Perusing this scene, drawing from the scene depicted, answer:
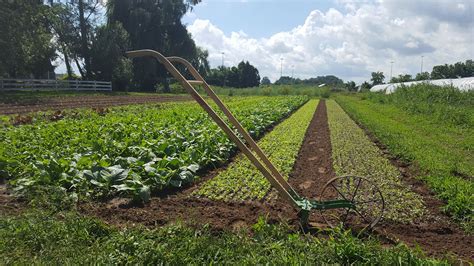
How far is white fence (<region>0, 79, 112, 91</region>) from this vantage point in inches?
1153

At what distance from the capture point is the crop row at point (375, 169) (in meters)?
5.44

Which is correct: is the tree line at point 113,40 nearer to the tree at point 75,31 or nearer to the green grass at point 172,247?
the tree at point 75,31

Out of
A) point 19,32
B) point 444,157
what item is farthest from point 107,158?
point 19,32

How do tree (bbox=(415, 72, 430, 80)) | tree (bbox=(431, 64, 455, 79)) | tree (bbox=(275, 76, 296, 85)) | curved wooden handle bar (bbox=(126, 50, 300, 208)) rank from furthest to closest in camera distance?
tree (bbox=(275, 76, 296, 85)) < tree (bbox=(431, 64, 455, 79)) < tree (bbox=(415, 72, 430, 80)) < curved wooden handle bar (bbox=(126, 50, 300, 208))

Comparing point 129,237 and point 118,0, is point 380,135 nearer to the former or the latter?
point 129,237

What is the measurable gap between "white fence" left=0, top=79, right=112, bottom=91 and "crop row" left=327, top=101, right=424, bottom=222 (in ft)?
86.9

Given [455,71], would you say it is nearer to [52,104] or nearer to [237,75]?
Answer: [237,75]

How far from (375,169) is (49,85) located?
3322 centimetres

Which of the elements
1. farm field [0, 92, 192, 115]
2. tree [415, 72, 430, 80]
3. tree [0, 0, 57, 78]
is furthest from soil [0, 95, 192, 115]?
tree [415, 72, 430, 80]

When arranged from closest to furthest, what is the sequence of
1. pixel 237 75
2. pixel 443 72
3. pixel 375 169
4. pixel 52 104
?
pixel 375 169
pixel 52 104
pixel 443 72
pixel 237 75

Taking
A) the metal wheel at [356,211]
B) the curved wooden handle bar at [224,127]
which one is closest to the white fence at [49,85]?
the curved wooden handle bar at [224,127]

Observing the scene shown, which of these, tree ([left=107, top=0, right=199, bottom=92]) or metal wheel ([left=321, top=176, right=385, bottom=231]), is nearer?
metal wheel ([left=321, top=176, right=385, bottom=231])

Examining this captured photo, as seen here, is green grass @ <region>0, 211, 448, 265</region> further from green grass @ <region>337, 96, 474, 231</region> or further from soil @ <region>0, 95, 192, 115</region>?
soil @ <region>0, 95, 192, 115</region>

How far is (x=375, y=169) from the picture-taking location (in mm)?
7926
